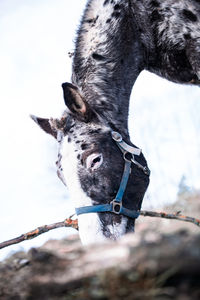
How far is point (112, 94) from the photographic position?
514cm

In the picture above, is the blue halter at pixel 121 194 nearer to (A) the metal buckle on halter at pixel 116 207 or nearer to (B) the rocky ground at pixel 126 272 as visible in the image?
(A) the metal buckle on halter at pixel 116 207

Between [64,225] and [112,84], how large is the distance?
6.69 feet

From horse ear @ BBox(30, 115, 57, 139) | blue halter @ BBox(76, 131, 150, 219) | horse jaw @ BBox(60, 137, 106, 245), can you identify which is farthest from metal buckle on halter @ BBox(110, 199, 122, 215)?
horse ear @ BBox(30, 115, 57, 139)

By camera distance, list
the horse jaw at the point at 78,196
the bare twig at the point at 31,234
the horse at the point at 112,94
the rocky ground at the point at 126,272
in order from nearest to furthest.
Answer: the rocky ground at the point at 126,272 → the bare twig at the point at 31,234 → the horse jaw at the point at 78,196 → the horse at the point at 112,94

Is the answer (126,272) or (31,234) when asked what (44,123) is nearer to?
(31,234)

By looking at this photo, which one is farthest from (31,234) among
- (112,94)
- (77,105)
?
(112,94)

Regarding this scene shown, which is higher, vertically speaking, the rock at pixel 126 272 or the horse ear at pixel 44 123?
the horse ear at pixel 44 123

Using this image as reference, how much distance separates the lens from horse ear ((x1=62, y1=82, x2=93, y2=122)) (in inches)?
183

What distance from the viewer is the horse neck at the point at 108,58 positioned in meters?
5.09

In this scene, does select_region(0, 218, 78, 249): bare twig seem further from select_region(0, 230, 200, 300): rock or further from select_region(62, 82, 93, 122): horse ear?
select_region(0, 230, 200, 300): rock

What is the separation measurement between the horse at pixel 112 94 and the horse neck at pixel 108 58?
0.04 ft

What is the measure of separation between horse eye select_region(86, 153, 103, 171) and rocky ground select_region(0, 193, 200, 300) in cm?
299

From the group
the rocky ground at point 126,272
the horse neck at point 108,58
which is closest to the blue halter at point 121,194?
the horse neck at point 108,58

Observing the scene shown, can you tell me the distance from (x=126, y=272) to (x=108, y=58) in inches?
175
